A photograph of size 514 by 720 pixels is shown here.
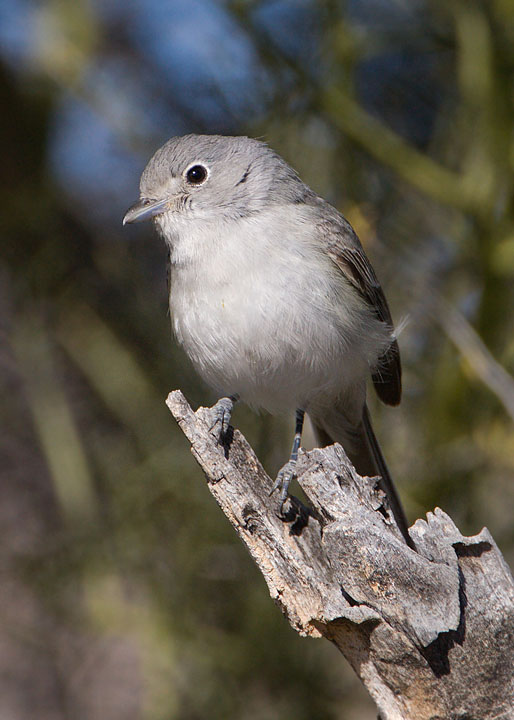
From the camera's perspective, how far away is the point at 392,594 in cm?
237

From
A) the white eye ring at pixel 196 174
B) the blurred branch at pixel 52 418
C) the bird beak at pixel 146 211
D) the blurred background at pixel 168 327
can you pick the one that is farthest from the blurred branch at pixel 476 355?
the blurred branch at pixel 52 418

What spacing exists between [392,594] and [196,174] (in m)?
2.05

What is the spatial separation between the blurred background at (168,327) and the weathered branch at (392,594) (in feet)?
4.08

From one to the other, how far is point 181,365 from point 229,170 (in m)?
1.51

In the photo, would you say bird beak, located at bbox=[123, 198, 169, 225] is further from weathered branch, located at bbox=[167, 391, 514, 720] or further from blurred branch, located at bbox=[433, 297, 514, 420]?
weathered branch, located at bbox=[167, 391, 514, 720]

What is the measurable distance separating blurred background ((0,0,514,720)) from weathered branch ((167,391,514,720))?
1.24m

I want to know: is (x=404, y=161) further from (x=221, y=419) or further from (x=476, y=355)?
(x=221, y=419)

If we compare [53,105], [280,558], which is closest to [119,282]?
[53,105]

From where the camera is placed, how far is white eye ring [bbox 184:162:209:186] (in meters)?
3.61

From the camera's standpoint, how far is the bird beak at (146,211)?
355 cm

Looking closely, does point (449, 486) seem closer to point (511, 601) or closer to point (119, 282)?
point (511, 601)

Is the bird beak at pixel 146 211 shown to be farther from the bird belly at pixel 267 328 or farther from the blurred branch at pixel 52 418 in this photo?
the blurred branch at pixel 52 418

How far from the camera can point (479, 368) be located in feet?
11.9

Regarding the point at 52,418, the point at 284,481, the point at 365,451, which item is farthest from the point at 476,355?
the point at 52,418
